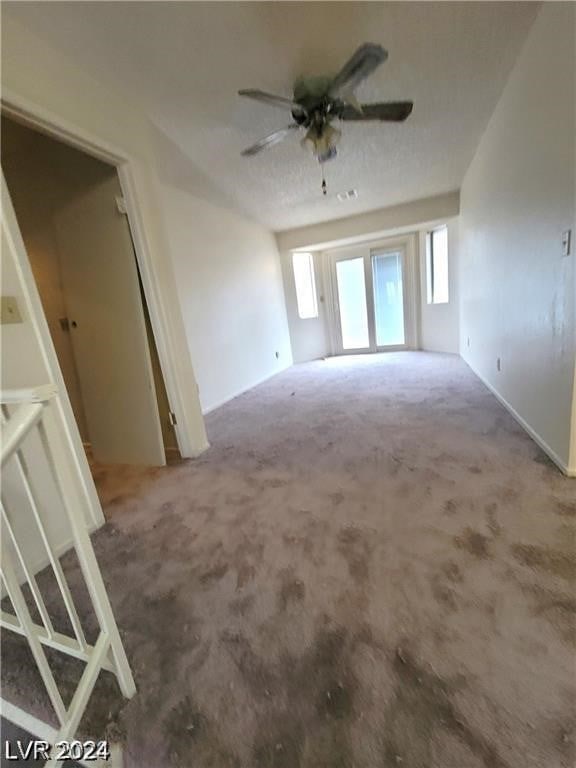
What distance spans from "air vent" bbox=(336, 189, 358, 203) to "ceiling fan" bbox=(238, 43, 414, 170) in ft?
6.60

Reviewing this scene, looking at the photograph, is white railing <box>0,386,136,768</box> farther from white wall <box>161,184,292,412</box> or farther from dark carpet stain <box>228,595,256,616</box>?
white wall <box>161,184,292,412</box>

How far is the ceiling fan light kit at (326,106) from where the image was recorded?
6.20 ft

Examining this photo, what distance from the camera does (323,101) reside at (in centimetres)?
212

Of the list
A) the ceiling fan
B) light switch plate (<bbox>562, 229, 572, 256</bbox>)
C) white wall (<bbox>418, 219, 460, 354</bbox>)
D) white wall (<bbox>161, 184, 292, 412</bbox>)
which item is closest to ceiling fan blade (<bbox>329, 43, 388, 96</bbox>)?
the ceiling fan

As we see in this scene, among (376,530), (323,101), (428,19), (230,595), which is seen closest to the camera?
(230,595)

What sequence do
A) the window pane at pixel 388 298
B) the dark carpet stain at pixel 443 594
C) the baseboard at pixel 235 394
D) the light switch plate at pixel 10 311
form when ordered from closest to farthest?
the dark carpet stain at pixel 443 594
the light switch plate at pixel 10 311
the baseboard at pixel 235 394
the window pane at pixel 388 298

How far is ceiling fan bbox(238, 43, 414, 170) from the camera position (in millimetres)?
1889

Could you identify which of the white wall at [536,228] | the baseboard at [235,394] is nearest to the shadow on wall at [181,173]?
the baseboard at [235,394]

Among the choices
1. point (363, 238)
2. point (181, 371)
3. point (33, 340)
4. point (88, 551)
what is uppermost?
point (363, 238)

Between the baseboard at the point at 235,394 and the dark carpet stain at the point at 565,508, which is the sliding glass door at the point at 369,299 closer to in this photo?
the baseboard at the point at 235,394

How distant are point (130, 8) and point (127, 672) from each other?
2.66 m

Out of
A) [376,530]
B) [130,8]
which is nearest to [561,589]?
[376,530]

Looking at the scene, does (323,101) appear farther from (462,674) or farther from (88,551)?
(462,674)

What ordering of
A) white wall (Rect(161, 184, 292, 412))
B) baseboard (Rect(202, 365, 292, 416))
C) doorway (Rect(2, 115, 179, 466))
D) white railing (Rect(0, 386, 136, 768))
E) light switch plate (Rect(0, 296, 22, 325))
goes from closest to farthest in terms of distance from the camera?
white railing (Rect(0, 386, 136, 768)), light switch plate (Rect(0, 296, 22, 325)), doorway (Rect(2, 115, 179, 466)), white wall (Rect(161, 184, 292, 412)), baseboard (Rect(202, 365, 292, 416))
